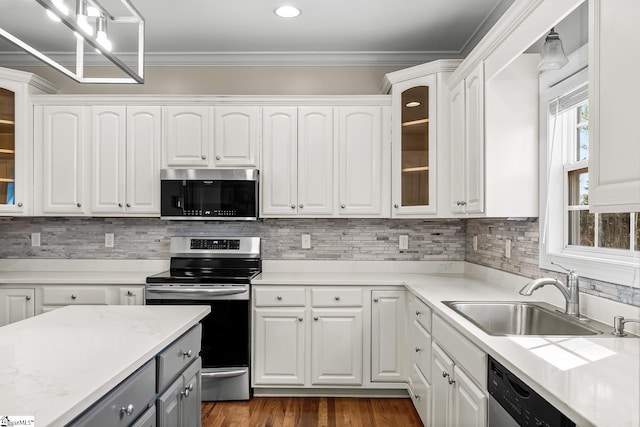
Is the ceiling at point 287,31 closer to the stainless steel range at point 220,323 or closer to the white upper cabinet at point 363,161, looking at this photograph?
the white upper cabinet at point 363,161

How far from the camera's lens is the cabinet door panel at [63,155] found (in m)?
3.46

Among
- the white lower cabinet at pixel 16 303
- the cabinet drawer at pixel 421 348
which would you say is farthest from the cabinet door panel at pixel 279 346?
the white lower cabinet at pixel 16 303

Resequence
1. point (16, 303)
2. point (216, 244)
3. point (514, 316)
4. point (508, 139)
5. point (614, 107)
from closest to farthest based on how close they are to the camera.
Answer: point (614, 107), point (514, 316), point (508, 139), point (16, 303), point (216, 244)

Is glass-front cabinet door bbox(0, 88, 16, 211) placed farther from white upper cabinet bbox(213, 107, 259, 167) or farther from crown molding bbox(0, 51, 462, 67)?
white upper cabinet bbox(213, 107, 259, 167)

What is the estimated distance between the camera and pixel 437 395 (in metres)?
2.36

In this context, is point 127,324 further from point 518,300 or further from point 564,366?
point 518,300

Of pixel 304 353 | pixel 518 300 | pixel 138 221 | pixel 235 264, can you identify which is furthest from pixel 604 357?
pixel 138 221

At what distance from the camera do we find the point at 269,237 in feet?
A: 12.2

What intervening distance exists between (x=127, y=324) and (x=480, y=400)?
1.35m

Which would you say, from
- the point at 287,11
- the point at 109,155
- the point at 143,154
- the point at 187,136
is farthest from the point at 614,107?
the point at 109,155

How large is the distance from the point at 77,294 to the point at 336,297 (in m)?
1.80

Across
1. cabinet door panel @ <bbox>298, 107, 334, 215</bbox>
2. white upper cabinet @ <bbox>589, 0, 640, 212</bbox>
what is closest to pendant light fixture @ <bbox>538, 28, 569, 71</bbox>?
white upper cabinet @ <bbox>589, 0, 640, 212</bbox>

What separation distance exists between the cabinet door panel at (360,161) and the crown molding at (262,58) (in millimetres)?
553

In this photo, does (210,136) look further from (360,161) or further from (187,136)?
(360,161)
